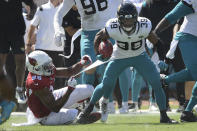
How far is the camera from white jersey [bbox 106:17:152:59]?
26.7ft

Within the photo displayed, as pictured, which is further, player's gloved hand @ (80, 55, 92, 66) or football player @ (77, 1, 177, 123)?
player's gloved hand @ (80, 55, 92, 66)

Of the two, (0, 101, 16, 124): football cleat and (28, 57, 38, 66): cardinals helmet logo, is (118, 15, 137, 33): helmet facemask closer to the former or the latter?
(28, 57, 38, 66): cardinals helmet logo

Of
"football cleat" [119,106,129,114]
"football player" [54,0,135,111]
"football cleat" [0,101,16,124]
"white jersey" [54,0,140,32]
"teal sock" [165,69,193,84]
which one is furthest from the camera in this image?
"football cleat" [119,106,129,114]

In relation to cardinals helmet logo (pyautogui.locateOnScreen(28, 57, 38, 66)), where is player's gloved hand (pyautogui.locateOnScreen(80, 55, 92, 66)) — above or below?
below

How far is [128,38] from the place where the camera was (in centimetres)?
816

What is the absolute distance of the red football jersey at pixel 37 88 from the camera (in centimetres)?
808

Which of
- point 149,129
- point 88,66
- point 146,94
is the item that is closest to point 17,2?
point 88,66

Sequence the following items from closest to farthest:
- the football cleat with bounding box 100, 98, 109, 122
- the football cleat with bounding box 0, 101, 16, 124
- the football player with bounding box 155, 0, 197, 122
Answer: the football cleat with bounding box 0, 101, 16, 124
the football cleat with bounding box 100, 98, 109, 122
the football player with bounding box 155, 0, 197, 122

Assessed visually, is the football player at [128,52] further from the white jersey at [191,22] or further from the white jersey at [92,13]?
the white jersey at [92,13]

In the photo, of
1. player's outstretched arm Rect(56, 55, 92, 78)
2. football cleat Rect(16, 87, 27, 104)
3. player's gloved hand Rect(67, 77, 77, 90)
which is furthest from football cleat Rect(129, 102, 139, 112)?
player's gloved hand Rect(67, 77, 77, 90)

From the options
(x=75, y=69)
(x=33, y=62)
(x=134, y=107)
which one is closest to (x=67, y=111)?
(x=75, y=69)

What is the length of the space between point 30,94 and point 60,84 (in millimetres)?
3410

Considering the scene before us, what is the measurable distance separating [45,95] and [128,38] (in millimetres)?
1134

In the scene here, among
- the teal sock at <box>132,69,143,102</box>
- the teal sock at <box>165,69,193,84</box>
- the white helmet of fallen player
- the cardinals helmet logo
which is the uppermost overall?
the white helmet of fallen player
